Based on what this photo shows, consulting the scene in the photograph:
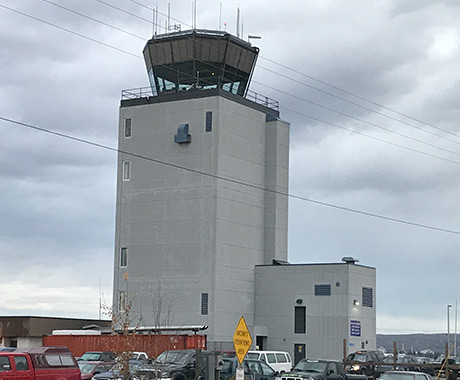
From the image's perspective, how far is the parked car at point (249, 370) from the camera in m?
39.4

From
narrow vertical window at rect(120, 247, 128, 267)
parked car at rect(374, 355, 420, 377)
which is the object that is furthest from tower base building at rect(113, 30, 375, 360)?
parked car at rect(374, 355, 420, 377)

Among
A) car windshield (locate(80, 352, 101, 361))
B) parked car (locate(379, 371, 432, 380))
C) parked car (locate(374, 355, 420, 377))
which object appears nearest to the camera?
parked car (locate(379, 371, 432, 380))

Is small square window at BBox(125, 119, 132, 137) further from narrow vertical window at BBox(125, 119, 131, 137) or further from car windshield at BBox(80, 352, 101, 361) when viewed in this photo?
car windshield at BBox(80, 352, 101, 361)

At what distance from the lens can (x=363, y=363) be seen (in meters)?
51.5

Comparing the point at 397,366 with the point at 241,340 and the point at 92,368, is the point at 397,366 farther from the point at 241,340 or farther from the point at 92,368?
the point at 241,340

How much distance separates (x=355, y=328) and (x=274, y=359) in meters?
18.3

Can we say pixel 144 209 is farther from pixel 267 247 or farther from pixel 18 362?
pixel 18 362

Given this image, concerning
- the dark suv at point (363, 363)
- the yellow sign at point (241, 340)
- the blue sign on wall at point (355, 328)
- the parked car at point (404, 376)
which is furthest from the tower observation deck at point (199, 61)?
the yellow sign at point (241, 340)

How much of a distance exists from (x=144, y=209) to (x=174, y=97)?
9.46m

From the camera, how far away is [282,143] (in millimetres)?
74688

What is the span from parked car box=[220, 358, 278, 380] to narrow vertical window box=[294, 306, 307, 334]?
1076 inches

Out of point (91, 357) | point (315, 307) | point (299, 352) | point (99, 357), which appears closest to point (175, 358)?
point (99, 357)

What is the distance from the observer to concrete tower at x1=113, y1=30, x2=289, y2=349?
68.4m

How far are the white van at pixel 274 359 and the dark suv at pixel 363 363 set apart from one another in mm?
3791
